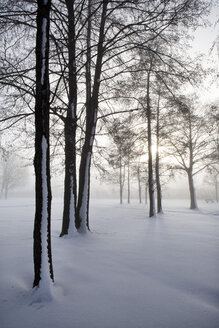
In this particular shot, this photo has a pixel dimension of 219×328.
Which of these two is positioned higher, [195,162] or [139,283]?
[195,162]

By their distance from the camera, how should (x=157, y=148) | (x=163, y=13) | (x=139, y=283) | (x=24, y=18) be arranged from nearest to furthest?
(x=139, y=283) < (x=163, y=13) < (x=24, y=18) < (x=157, y=148)

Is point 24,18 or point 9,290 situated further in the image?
point 24,18

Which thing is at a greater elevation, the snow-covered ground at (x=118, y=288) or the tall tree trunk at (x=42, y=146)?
the tall tree trunk at (x=42, y=146)

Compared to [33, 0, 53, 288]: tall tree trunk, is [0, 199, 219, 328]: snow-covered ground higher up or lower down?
lower down

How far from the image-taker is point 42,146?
2.98 meters

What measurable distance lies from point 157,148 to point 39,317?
13.4 m

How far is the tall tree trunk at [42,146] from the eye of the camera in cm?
294

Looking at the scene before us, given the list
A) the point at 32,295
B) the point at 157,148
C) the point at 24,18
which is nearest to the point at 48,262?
the point at 32,295

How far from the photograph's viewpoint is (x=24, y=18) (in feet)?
15.8

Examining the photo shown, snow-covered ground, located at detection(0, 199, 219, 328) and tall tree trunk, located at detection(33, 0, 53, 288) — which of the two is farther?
tall tree trunk, located at detection(33, 0, 53, 288)

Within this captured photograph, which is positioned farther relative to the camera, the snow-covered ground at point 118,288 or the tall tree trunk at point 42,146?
the tall tree trunk at point 42,146

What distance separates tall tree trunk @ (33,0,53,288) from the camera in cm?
294

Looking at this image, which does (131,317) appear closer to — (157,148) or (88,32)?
(88,32)

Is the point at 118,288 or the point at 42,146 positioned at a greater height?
the point at 42,146
